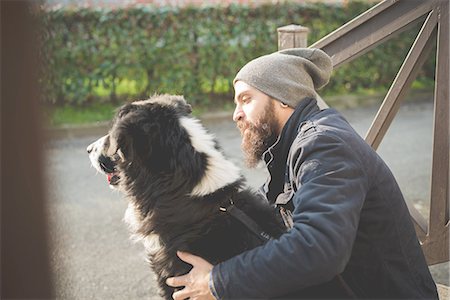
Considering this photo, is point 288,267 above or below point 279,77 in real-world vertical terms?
below

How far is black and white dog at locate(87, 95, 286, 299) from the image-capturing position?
7.84 ft

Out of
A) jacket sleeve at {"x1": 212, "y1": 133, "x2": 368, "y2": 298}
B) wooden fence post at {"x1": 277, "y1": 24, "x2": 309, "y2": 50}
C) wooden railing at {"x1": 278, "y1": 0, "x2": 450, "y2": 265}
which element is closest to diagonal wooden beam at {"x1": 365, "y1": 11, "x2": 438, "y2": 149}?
wooden railing at {"x1": 278, "y1": 0, "x2": 450, "y2": 265}

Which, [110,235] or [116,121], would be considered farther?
[110,235]

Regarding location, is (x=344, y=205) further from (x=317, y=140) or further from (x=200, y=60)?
(x=200, y=60)

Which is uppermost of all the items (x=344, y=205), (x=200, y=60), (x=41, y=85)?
(x=41, y=85)

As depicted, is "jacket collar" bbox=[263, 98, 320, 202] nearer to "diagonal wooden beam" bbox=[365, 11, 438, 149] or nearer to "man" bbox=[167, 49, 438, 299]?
"man" bbox=[167, 49, 438, 299]

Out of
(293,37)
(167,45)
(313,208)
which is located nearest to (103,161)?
(313,208)

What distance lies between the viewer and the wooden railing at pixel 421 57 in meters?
3.04

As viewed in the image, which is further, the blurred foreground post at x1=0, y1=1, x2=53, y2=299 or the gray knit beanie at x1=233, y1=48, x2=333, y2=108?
the gray knit beanie at x1=233, y1=48, x2=333, y2=108

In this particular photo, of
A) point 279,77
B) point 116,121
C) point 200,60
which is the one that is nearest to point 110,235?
point 116,121

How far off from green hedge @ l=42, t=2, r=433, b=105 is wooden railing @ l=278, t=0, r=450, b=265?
547 cm

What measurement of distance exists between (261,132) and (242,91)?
19 centimetres

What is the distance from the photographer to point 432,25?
120 inches

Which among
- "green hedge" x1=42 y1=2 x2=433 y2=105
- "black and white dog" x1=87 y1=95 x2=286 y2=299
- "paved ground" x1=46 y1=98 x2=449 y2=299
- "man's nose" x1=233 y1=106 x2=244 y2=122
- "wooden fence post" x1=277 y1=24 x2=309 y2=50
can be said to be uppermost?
"wooden fence post" x1=277 y1=24 x2=309 y2=50
